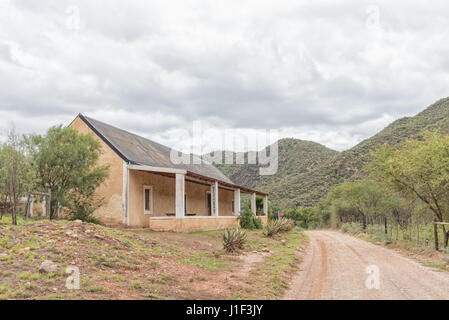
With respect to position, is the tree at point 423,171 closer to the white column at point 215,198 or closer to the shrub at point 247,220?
the shrub at point 247,220

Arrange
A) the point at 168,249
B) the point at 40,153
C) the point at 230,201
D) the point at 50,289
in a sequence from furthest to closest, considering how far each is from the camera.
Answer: the point at 230,201 < the point at 40,153 < the point at 168,249 < the point at 50,289

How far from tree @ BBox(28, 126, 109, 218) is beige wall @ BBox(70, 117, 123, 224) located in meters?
1.64

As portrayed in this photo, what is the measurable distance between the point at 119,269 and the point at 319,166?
58.2 meters

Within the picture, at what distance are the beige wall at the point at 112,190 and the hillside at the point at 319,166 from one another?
31.7m

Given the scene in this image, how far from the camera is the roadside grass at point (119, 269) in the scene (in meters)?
6.74

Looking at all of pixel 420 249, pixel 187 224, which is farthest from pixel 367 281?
pixel 187 224

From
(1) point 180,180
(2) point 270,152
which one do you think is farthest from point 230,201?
(2) point 270,152

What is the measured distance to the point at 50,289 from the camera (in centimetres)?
641

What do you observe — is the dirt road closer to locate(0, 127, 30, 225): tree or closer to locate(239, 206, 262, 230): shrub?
locate(0, 127, 30, 225): tree

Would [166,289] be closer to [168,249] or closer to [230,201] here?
[168,249]

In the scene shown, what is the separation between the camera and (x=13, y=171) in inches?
499

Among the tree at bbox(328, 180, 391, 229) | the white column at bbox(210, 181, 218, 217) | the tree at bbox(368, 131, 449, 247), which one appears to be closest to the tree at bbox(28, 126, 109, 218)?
the white column at bbox(210, 181, 218, 217)

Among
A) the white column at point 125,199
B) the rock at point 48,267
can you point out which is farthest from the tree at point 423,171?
the rock at point 48,267
